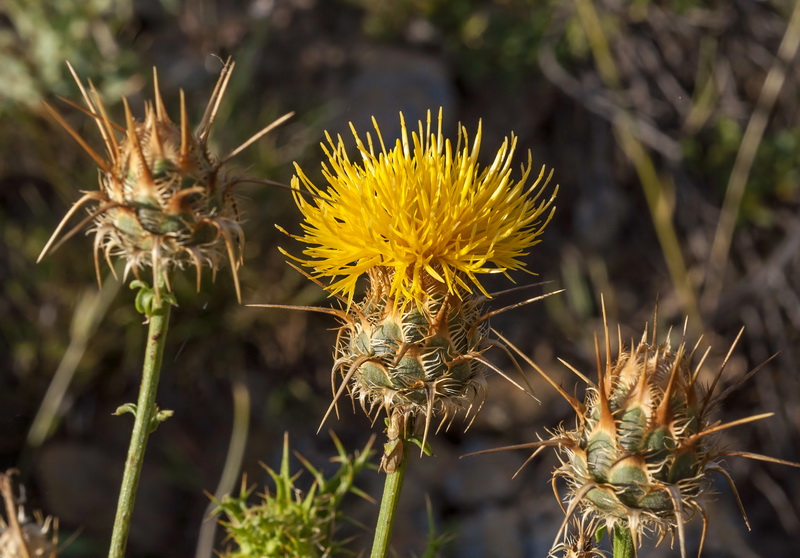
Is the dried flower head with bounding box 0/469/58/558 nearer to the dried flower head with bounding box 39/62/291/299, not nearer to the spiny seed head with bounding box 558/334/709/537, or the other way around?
the dried flower head with bounding box 39/62/291/299

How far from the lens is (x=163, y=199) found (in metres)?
1.85

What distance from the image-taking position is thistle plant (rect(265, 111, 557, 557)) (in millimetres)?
1893

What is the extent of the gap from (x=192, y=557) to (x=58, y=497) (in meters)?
0.84

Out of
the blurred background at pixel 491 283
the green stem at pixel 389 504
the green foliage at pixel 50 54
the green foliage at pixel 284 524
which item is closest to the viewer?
the green stem at pixel 389 504

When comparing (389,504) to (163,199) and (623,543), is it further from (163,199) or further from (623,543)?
(163,199)

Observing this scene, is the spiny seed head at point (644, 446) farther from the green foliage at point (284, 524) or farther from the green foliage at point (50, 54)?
the green foliage at point (50, 54)

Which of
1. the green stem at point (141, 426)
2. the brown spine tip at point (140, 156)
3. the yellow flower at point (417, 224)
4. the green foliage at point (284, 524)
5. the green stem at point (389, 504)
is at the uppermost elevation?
the brown spine tip at point (140, 156)

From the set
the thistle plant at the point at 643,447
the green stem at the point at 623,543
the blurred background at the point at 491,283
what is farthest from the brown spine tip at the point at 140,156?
the blurred background at the point at 491,283

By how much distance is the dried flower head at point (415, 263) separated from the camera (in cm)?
190

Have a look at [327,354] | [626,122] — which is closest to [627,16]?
[626,122]

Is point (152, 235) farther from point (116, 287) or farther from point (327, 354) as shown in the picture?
point (327, 354)

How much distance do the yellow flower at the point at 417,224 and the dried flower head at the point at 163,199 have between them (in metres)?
0.19

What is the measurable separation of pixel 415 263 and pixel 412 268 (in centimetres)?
3

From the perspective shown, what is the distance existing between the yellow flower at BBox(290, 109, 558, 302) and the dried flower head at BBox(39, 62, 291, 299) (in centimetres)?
19
